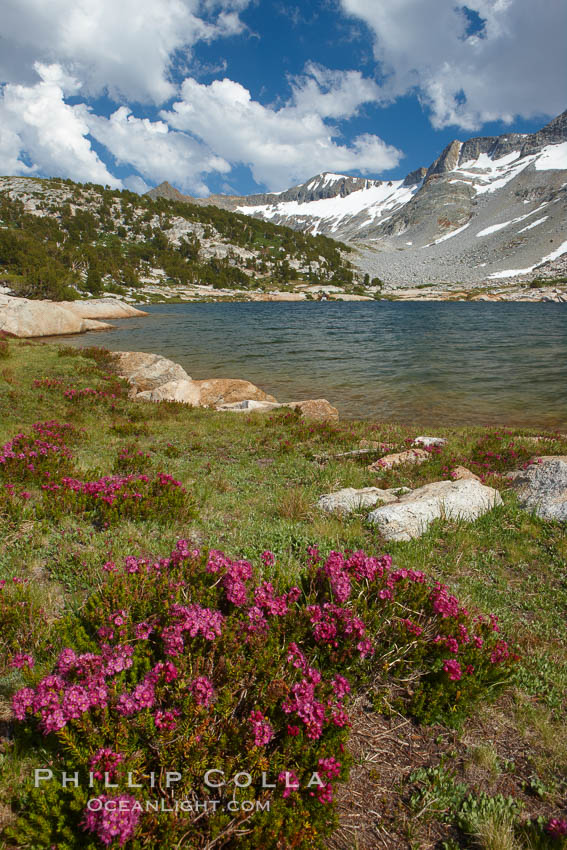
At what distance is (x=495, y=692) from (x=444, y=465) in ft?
19.7

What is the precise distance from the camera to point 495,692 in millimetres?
3598

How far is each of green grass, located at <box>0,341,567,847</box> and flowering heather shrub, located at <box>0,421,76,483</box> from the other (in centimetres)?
50

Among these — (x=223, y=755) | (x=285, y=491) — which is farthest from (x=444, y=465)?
(x=223, y=755)

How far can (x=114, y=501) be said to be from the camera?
6.24 m

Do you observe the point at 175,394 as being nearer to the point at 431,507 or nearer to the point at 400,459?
the point at 400,459

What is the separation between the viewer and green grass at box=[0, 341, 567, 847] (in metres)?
3.67

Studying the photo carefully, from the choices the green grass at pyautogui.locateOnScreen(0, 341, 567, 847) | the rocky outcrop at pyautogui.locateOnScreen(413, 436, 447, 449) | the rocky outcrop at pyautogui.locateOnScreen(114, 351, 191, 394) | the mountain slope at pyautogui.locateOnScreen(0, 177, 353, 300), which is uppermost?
the mountain slope at pyautogui.locateOnScreen(0, 177, 353, 300)

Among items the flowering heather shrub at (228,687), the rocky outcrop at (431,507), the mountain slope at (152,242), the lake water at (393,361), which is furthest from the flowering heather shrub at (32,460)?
the mountain slope at (152,242)

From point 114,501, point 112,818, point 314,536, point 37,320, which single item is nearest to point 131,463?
point 114,501

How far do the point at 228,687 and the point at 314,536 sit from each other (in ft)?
10.3

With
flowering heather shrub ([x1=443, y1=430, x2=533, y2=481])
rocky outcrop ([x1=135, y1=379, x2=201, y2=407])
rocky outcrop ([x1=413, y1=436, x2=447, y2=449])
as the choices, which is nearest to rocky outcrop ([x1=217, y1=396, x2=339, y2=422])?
rocky outcrop ([x1=135, y1=379, x2=201, y2=407])

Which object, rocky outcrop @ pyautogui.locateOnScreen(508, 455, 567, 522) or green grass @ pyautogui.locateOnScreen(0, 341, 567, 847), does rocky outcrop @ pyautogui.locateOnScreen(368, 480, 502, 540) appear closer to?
green grass @ pyautogui.locateOnScreen(0, 341, 567, 847)

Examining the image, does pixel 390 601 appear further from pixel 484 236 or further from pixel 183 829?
pixel 484 236

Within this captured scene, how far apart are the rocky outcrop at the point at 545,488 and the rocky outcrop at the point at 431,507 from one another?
606 mm
